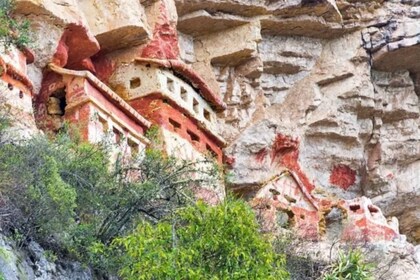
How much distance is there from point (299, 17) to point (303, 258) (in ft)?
29.3

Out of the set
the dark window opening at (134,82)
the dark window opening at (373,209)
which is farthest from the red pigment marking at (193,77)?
the dark window opening at (373,209)

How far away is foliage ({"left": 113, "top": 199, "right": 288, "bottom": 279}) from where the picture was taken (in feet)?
31.6

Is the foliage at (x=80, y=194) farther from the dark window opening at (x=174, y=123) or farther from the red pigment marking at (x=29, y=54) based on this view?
the dark window opening at (x=174, y=123)

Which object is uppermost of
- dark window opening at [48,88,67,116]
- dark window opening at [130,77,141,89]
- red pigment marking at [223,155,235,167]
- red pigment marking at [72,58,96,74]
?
red pigment marking at [72,58,96,74]

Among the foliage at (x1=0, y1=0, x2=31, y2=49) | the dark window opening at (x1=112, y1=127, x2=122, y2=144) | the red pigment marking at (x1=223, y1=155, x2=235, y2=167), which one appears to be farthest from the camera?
the red pigment marking at (x1=223, y1=155, x2=235, y2=167)

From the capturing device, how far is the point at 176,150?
17.6 meters

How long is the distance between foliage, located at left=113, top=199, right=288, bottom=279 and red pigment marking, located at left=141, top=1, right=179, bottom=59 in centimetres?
922

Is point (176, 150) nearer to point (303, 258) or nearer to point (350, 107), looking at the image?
point (303, 258)

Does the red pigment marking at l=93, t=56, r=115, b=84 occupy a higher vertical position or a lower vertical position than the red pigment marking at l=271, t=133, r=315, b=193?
higher

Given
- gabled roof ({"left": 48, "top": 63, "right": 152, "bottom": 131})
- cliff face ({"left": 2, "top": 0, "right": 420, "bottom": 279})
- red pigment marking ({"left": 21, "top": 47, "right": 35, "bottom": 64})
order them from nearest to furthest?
1. red pigment marking ({"left": 21, "top": 47, "right": 35, "bottom": 64})
2. gabled roof ({"left": 48, "top": 63, "right": 152, "bottom": 131})
3. cliff face ({"left": 2, "top": 0, "right": 420, "bottom": 279})

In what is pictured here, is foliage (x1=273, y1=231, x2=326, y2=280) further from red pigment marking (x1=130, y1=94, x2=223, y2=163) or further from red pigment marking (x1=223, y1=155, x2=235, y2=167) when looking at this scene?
red pigment marking (x1=223, y1=155, x2=235, y2=167)

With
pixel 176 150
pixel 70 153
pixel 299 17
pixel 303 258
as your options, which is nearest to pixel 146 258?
pixel 70 153

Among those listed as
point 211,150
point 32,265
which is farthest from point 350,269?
point 211,150

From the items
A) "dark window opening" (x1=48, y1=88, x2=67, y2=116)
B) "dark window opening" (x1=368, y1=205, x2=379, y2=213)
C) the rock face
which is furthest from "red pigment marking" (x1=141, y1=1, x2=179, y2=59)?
the rock face
